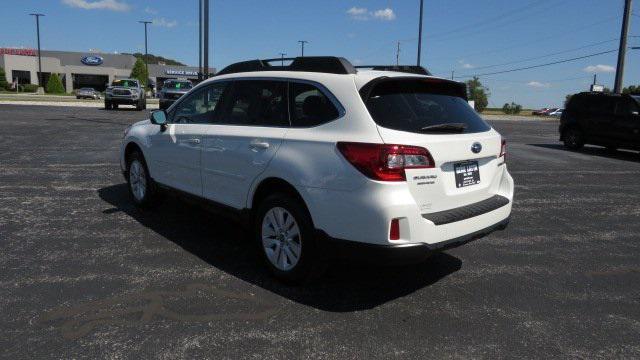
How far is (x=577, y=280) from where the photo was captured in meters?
4.53

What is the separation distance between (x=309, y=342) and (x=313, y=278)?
829 millimetres

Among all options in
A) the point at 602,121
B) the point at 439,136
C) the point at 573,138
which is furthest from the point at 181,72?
the point at 439,136

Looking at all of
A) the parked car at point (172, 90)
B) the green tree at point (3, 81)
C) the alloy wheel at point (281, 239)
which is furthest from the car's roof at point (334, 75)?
the green tree at point (3, 81)

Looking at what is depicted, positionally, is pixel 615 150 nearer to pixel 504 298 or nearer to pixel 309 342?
pixel 504 298

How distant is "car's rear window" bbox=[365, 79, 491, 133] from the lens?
366 centimetres

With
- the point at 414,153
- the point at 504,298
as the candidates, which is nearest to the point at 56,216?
the point at 414,153

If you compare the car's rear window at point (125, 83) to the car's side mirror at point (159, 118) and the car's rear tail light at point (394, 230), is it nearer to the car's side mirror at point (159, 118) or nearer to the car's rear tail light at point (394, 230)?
the car's side mirror at point (159, 118)

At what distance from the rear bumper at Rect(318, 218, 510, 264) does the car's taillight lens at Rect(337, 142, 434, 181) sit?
1.57 feet

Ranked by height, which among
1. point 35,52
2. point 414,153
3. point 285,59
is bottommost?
point 414,153

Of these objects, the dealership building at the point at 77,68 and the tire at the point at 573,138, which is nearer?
the tire at the point at 573,138

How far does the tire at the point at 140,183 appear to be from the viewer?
20.2 ft

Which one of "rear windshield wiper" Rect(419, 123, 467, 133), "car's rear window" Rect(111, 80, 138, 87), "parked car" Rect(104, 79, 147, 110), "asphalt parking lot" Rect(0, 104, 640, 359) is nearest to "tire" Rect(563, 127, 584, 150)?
"asphalt parking lot" Rect(0, 104, 640, 359)

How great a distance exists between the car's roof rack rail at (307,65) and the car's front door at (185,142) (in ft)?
1.58

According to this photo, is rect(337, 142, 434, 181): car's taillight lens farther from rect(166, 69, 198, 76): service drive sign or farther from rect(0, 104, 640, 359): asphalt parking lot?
rect(166, 69, 198, 76): service drive sign
